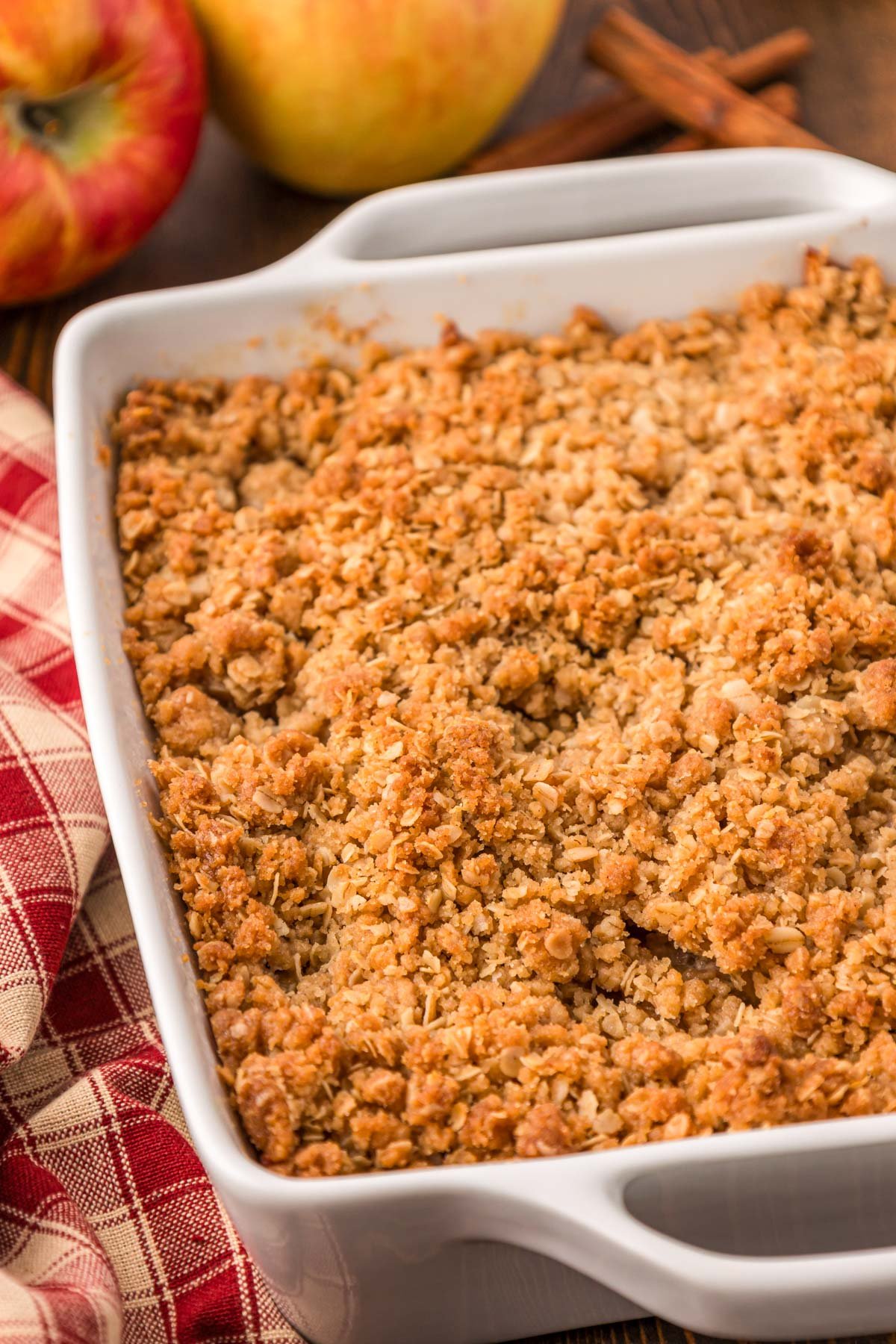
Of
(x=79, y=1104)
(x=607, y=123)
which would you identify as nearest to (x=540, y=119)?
(x=607, y=123)

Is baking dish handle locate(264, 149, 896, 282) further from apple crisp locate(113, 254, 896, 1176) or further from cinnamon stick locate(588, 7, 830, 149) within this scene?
cinnamon stick locate(588, 7, 830, 149)

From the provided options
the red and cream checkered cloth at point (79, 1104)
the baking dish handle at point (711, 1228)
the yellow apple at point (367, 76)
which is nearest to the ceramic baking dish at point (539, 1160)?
the baking dish handle at point (711, 1228)

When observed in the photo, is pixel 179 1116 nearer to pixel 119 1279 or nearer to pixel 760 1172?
pixel 119 1279

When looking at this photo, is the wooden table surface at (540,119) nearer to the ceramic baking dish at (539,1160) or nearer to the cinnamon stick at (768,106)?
the cinnamon stick at (768,106)

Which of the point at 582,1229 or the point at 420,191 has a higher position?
the point at 420,191

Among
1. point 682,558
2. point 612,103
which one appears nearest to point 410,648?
point 682,558
